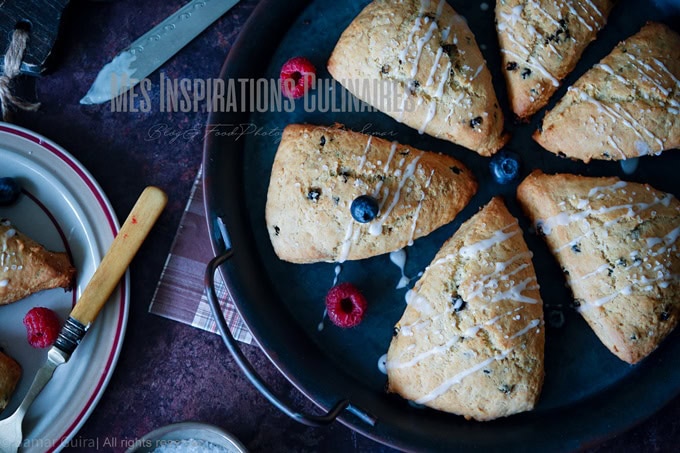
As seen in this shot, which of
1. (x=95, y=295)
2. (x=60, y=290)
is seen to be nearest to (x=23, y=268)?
(x=60, y=290)

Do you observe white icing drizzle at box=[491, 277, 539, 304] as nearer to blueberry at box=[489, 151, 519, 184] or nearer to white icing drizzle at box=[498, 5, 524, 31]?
blueberry at box=[489, 151, 519, 184]

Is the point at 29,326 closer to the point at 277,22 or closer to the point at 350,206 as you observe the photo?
the point at 350,206

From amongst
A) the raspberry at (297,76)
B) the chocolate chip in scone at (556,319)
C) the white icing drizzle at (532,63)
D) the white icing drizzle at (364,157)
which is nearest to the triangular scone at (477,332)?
the chocolate chip in scone at (556,319)

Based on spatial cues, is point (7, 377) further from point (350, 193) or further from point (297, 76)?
point (297, 76)

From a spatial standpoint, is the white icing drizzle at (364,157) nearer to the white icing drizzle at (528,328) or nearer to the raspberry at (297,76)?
the raspberry at (297,76)

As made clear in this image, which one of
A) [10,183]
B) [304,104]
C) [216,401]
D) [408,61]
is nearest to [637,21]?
[408,61]

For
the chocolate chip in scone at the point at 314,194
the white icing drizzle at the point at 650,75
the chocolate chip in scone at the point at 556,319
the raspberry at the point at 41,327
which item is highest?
the white icing drizzle at the point at 650,75
